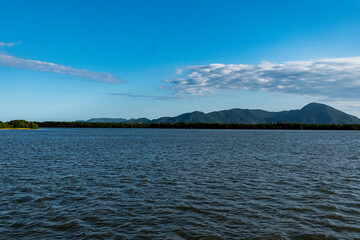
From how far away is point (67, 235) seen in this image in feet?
48.5

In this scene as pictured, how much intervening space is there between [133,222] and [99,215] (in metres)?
2.76

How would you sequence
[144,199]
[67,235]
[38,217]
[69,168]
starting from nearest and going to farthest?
[67,235], [38,217], [144,199], [69,168]

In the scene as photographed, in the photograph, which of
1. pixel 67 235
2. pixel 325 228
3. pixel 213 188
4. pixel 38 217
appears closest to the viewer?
pixel 67 235

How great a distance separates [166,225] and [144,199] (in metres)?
5.92

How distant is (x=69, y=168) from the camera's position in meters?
37.2

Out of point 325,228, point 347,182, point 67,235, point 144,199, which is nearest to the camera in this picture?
point 67,235

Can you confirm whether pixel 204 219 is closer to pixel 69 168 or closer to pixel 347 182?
pixel 347 182

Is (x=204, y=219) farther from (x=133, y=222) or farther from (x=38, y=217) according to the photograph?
(x=38, y=217)

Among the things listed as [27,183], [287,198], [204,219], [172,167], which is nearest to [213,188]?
[287,198]

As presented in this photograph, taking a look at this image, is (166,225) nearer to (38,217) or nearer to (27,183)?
(38,217)

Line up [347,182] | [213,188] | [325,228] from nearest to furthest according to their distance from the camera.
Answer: [325,228] → [213,188] → [347,182]

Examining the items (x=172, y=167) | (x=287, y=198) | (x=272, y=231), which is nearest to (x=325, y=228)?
(x=272, y=231)

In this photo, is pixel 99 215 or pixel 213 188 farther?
pixel 213 188

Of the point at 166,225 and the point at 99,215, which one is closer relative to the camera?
the point at 166,225
